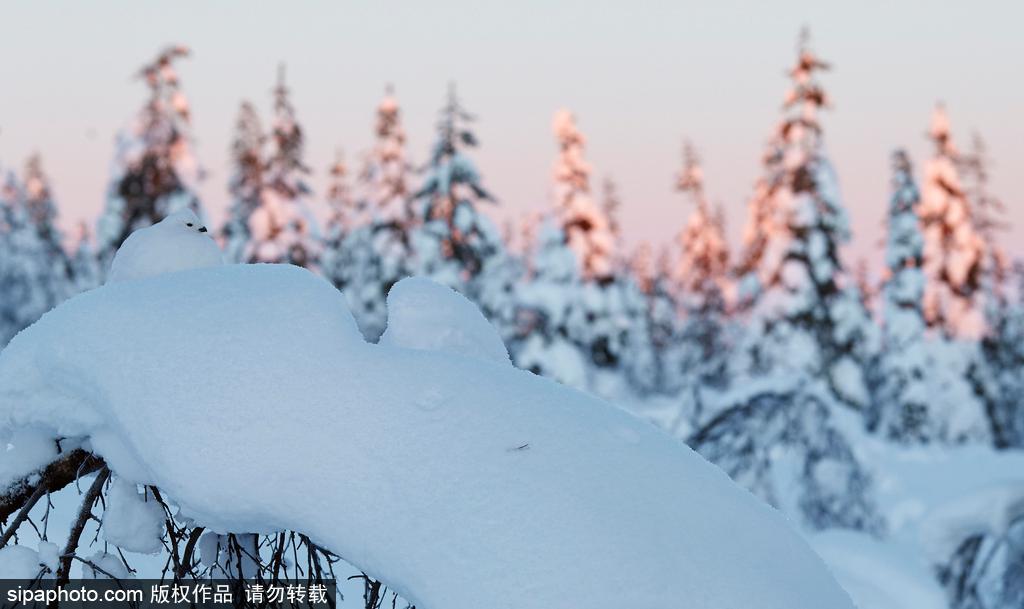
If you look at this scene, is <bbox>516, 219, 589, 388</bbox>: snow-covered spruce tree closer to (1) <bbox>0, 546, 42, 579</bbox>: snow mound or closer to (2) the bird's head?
(2) the bird's head

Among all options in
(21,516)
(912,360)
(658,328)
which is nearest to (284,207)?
(912,360)

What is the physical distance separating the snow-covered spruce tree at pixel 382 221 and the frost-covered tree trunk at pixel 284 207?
2.10 meters

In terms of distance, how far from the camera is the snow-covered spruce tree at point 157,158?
26.7 meters

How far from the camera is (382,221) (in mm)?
30703

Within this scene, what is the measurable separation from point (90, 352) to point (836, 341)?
2727 cm

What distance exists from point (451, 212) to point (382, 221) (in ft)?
16.2

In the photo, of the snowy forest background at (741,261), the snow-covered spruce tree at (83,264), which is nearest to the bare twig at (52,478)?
the snowy forest background at (741,261)

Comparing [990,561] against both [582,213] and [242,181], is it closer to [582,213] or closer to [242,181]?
[582,213]

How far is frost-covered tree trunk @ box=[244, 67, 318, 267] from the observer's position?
29594mm

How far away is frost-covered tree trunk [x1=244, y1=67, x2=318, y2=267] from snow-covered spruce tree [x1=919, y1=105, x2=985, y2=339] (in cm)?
1855

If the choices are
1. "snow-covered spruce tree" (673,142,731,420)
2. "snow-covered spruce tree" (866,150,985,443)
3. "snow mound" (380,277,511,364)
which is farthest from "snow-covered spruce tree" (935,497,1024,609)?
"snow-covered spruce tree" (673,142,731,420)

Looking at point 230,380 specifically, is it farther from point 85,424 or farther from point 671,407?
point 671,407

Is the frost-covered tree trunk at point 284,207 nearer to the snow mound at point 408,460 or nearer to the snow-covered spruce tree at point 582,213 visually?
the snow-covered spruce tree at point 582,213

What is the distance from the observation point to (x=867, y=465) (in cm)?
1016
